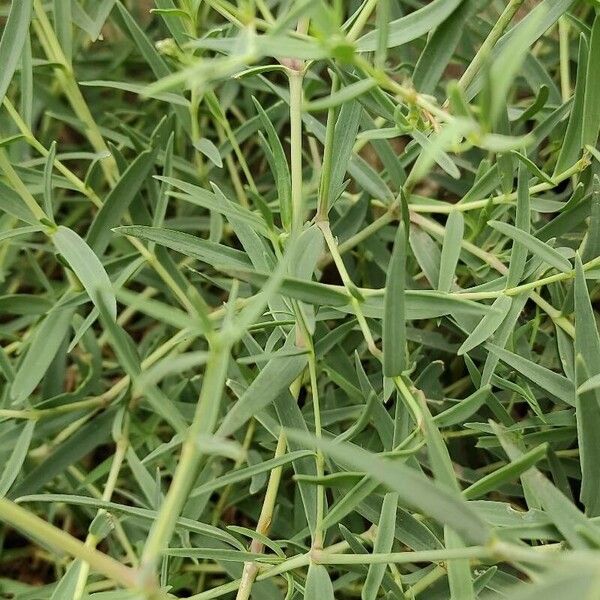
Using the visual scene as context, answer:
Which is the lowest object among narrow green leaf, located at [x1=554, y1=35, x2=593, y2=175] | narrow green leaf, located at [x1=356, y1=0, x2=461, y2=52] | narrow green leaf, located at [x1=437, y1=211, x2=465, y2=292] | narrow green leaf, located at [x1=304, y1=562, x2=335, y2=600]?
narrow green leaf, located at [x1=304, y1=562, x2=335, y2=600]

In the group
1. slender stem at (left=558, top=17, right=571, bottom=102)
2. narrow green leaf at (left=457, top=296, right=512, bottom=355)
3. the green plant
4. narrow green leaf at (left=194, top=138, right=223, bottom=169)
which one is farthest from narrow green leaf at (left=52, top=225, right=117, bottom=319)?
slender stem at (left=558, top=17, right=571, bottom=102)

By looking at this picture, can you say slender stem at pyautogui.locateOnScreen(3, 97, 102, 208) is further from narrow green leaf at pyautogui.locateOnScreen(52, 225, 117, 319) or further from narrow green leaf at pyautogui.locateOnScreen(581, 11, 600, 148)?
narrow green leaf at pyautogui.locateOnScreen(581, 11, 600, 148)

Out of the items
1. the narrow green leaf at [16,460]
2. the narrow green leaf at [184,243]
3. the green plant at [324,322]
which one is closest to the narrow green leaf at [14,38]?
the green plant at [324,322]

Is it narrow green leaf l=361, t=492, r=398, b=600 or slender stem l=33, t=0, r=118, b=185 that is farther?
slender stem l=33, t=0, r=118, b=185

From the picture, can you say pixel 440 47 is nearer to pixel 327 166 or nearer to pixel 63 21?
pixel 327 166

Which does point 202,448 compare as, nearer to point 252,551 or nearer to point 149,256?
point 252,551

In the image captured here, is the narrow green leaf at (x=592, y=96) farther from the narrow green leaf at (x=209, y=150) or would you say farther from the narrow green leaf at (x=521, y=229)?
the narrow green leaf at (x=209, y=150)

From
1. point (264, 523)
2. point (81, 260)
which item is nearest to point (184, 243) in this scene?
point (81, 260)

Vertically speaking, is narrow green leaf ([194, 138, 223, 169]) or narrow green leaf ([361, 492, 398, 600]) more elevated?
narrow green leaf ([194, 138, 223, 169])

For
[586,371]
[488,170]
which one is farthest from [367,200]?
[586,371]
